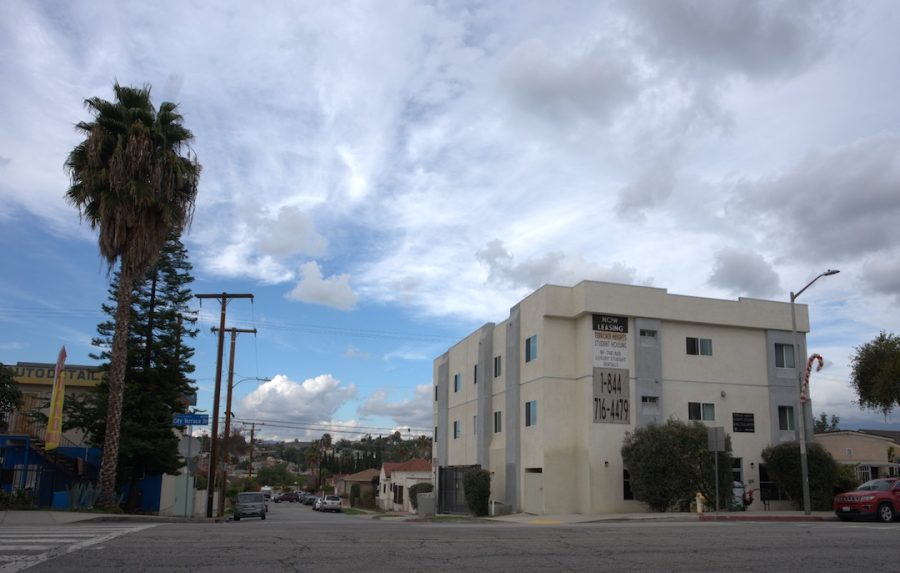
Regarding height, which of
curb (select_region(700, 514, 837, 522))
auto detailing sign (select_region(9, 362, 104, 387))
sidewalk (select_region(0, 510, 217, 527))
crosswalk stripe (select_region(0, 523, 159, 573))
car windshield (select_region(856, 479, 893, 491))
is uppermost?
auto detailing sign (select_region(9, 362, 104, 387))

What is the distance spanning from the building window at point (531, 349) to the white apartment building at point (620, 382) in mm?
125

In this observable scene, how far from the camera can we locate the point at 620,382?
34.7 meters

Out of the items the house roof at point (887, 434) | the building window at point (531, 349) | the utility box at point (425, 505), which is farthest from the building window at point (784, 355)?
the utility box at point (425, 505)

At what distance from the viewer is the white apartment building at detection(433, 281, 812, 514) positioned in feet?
112

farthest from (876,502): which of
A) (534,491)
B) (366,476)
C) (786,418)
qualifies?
(366,476)

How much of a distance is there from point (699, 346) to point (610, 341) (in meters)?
4.88

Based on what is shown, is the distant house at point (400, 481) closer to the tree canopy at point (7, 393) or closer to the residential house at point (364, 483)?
the residential house at point (364, 483)

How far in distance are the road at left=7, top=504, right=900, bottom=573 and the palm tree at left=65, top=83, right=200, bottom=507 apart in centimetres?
1186

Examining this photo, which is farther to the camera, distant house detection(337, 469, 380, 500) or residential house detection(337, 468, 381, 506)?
distant house detection(337, 469, 380, 500)

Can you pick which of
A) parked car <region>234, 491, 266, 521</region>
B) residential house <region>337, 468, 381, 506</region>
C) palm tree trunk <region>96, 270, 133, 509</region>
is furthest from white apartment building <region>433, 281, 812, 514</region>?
residential house <region>337, 468, 381, 506</region>

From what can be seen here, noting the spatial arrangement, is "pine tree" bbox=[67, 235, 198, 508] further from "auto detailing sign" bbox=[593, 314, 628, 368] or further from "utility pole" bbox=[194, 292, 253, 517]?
"auto detailing sign" bbox=[593, 314, 628, 368]

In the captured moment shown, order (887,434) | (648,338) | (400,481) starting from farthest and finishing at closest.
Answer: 1. (400,481)
2. (887,434)
3. (648,338)

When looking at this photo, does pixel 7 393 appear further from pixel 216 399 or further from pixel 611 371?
pixel 611 371

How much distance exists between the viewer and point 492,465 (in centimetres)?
4153
